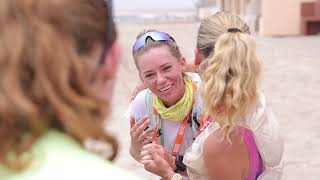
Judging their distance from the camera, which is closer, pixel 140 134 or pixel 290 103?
pixel 140 134

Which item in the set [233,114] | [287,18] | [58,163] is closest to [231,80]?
[233,114]

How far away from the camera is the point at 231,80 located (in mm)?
2135

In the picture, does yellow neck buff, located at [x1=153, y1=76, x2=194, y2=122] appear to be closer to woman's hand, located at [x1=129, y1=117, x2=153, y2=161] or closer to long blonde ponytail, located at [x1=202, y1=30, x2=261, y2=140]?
woman's hand, located at [x1=129, y1=117, x2=153, y2=161]

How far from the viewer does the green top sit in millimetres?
1025

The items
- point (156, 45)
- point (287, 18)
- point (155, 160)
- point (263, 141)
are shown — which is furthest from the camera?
point (287, 18)

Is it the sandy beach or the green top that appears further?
the sandy beach

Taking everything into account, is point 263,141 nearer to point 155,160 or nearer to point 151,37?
point 155,160

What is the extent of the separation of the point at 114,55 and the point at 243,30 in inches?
47.1

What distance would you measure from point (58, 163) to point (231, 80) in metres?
1.17

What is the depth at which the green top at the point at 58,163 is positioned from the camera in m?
1.03

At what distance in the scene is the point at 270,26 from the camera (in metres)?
28.5

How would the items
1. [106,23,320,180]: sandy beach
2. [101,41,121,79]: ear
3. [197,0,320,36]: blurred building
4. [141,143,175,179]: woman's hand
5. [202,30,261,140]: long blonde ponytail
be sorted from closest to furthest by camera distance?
1. [101,41,121,79]: ear
2. [202,30,261,140]: long blonde ponytail
3. [141,143,175,179]: woman's hand
4. [106,23,320,180]: sandy beach
5. [197,0,320,36]: blurred building

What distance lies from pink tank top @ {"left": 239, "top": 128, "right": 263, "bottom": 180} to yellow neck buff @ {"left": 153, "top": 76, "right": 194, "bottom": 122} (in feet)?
1.51

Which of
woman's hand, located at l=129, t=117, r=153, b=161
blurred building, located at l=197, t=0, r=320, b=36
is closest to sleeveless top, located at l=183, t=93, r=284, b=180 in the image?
woman's hand, located at l=129, t=117, r=153, b=161
